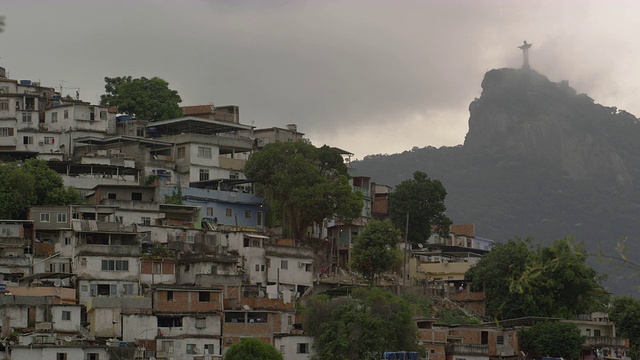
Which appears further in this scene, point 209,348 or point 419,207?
point 419,207

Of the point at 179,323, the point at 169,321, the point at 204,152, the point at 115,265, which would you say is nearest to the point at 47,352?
the point at 169,321

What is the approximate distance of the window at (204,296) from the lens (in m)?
50.7

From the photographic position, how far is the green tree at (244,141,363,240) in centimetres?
6300

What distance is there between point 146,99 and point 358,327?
33910mm

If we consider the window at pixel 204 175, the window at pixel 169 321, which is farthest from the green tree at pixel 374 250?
the window at pixel 169 321

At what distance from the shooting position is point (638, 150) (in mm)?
Answer: 181875

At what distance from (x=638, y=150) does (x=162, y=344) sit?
144257 millimetres

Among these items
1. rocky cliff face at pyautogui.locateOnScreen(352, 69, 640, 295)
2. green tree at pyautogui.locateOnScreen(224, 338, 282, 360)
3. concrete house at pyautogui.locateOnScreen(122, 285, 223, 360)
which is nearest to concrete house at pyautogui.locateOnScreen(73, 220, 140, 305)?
concrete house at pyautogui.locateOnScreen(122, 285, 223, 360)

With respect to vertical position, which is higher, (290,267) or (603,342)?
(290,267)

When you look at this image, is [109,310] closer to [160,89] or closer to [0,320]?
[0,320]

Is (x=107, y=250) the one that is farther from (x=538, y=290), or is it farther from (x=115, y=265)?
(x=538, y=290)

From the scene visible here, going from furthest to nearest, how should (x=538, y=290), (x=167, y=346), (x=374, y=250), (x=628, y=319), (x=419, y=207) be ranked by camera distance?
1. (x=419, y=207)
2. (x=374, y=250)
3. (x=628, y=319)
4. (x=538, y=290)
5. (x=167, y=346)

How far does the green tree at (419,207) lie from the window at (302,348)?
22.8 m

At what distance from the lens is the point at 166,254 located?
5638 centimetres
